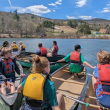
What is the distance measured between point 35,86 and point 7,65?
7.34ft

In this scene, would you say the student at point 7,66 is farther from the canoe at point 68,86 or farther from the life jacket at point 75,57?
the life jacket at point 75,57

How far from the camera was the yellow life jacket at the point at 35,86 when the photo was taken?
1724 mm

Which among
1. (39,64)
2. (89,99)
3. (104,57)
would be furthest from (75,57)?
(39,64)

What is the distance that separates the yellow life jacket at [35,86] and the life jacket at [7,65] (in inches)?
82.0

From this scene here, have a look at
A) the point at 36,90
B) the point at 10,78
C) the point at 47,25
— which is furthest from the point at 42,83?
the point at 47,25

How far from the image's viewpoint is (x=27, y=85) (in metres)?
1.81

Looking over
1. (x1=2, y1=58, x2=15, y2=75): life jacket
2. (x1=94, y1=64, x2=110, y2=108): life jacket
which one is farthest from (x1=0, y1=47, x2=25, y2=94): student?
(x1=94, y1=64, x2=110, y2=108): life jacket

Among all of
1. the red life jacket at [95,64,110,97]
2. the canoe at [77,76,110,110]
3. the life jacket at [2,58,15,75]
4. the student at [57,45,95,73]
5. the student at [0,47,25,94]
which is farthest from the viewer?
the student at [57,45,95,73]

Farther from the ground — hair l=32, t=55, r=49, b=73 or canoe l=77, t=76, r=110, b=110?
hair l=32, t=55, r=49, b=73

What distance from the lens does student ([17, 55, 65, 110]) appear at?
1729 mm

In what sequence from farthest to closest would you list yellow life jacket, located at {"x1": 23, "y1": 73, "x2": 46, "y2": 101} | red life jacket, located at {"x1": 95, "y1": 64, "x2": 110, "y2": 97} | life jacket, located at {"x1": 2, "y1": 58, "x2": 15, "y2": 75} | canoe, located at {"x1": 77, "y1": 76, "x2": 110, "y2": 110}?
life jacket, located at {"x1": 2, "y1": 58, "x2": 15, "y2": 75} < canoe, located at {"x1": 77, "y1": 76, "x2": 110, "y2": 110} < red life jacket, located at {"x1": 95, "y1": 64, "x2": 110, "y2": 97} < yellow life jacket, located at {"x1": 23, "y1": 73, "x2": 46, "y2": 101}

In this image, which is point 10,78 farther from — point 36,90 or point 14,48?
point 14,48

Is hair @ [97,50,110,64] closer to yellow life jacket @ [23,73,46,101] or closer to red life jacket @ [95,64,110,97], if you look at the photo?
red life jacket @ [95,64,110,97]

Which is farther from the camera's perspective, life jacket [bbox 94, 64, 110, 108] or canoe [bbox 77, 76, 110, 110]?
canoe [bbox 77, 76, 110, 110]
